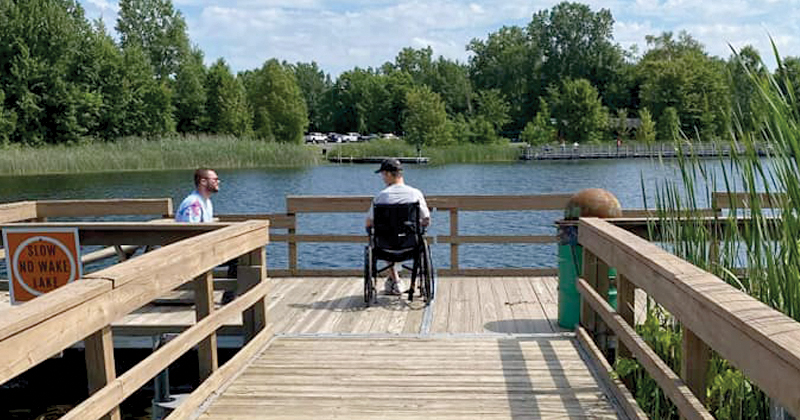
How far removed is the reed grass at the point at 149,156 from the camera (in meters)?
31.9

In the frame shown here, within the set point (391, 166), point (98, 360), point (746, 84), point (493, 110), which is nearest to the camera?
point (98, 360)

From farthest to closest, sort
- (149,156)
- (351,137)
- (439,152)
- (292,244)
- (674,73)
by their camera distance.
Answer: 1. (351,137)
2. (674,73)
3. (439,152)
4. (149,156)
5. (292,244)

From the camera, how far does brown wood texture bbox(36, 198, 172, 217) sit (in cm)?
661

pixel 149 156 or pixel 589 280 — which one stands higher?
pixel 149 156

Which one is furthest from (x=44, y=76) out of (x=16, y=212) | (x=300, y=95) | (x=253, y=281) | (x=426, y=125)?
(x=253, y=281)

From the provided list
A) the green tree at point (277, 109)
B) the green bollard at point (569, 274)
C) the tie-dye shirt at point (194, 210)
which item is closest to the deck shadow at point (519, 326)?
the green bollard at point (569, 274)

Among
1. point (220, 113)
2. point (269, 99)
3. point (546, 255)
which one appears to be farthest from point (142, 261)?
point (269, 99)

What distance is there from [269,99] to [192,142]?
22.4 meters

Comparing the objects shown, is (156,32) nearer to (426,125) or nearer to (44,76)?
(44,76)

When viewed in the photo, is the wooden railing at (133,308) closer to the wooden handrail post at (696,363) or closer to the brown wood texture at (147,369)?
the brown wood texture at (147,369)

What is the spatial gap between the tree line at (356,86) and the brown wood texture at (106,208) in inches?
200

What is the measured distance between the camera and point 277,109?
59.4 meters

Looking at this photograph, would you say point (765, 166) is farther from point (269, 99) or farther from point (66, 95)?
point (269, 99)

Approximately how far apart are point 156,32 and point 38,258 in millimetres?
61020
